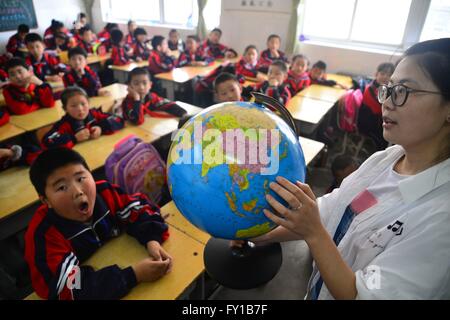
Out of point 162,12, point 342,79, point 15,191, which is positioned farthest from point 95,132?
point 162,12

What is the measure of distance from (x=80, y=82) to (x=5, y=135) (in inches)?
62.0

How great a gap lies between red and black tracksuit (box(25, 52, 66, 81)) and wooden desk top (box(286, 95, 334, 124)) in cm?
397

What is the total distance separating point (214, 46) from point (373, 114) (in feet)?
13.3

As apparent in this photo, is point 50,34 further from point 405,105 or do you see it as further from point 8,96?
point 405,105

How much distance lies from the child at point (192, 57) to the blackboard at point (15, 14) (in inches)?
209

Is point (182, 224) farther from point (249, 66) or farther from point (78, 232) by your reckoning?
point (249, 66)

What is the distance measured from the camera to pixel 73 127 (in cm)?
266

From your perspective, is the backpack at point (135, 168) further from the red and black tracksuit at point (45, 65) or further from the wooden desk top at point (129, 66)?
the red and black tracksuit at point (45, 65)

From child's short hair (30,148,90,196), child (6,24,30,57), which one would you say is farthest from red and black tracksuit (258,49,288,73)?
child (6,24,30,57)

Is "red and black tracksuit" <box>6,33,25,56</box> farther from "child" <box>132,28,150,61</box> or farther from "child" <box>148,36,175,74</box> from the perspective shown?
"child" <box>148,36,175,74</box>

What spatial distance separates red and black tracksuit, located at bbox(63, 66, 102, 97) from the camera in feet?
13.1
